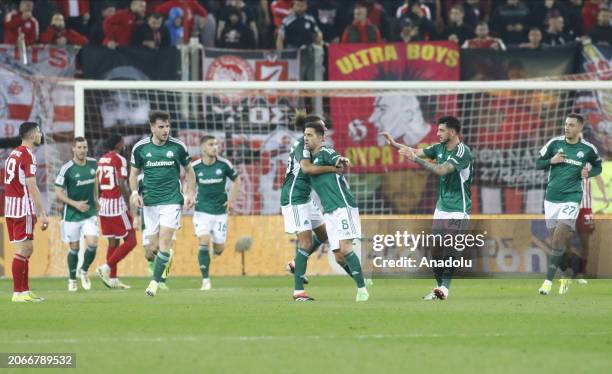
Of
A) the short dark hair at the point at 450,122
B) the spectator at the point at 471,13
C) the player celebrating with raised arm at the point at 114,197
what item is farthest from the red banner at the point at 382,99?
the short dark hair at the point at 450,122

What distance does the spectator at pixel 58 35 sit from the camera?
23984mm

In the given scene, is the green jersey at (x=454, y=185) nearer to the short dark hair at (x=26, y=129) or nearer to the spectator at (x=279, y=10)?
the short dark hair at (x=26, y=129)

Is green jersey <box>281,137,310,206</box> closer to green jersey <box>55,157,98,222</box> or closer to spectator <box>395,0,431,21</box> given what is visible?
green jersey <box>55,157,98,222</box>

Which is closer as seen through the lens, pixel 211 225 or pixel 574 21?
Result: pixel 211 225

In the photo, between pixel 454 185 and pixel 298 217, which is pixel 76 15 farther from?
pixel 454 185

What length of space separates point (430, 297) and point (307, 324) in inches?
146

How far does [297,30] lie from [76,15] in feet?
14.6

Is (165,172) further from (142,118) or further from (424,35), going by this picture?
(424,35)

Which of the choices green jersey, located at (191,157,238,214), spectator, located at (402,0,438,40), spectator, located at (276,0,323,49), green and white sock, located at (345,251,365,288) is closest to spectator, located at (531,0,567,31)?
spectator, located at (402,0,438,40)

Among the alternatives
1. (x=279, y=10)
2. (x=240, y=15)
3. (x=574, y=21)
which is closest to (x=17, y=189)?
(x=240, y=15)

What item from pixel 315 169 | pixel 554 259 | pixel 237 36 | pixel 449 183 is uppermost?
pixel 237 36

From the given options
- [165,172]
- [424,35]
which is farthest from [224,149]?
[165,172]

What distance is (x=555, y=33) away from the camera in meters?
26.0

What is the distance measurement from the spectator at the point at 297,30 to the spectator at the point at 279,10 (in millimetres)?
761
